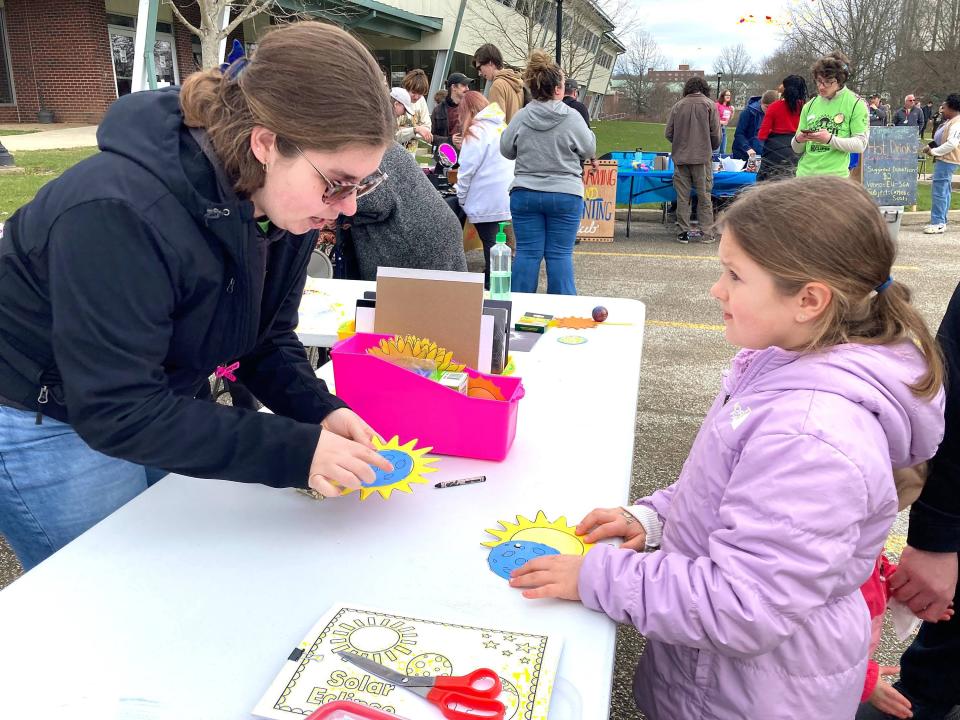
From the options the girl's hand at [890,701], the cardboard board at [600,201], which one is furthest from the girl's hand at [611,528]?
the cardboard board at [600,201]

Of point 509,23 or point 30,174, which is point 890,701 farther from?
point 509,23

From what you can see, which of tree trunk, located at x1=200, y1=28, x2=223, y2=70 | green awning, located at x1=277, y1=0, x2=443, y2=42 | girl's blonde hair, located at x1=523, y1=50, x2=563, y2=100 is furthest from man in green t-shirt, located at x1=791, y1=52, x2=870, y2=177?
green awning, located at x1=277, y1=0, x2=443, y2=42

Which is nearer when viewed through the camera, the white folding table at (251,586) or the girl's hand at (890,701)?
the white folding table at (251,586)

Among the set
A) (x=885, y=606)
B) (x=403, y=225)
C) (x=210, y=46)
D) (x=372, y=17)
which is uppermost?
(x=372, y=17)

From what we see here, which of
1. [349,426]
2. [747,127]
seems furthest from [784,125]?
[349,426]

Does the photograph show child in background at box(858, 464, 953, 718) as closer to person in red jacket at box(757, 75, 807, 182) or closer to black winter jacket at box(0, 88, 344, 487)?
black winter jacket at box(0, 88, 344, 487)

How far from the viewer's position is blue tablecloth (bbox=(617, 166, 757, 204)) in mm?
8789

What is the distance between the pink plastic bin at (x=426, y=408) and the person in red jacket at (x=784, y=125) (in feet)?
22.0

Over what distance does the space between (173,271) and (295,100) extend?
317 millimetres

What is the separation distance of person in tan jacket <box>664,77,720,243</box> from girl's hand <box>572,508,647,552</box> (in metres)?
7.01

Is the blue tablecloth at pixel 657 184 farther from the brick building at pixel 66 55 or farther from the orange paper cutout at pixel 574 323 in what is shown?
the brick building at pixel 66 55

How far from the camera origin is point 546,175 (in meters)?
4.84

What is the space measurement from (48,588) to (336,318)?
1.55 metres

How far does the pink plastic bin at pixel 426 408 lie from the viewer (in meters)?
1.49
